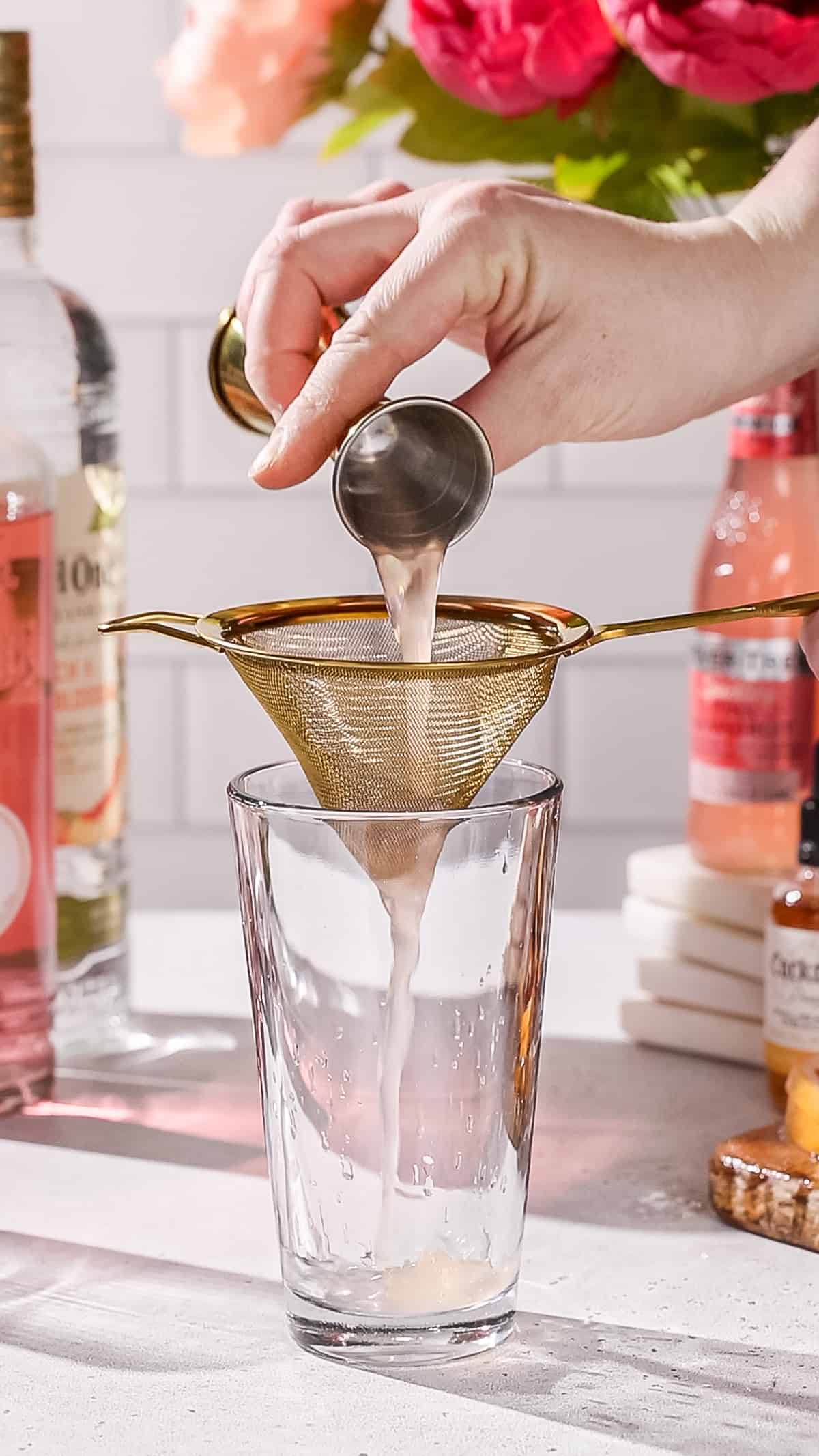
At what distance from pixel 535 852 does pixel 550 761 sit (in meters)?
1.14

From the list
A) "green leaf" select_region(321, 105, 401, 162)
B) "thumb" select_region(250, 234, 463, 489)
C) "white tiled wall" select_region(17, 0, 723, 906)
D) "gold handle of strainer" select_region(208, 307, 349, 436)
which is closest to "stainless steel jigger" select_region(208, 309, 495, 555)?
"thumb" select_region(250, 234, 463, 489)

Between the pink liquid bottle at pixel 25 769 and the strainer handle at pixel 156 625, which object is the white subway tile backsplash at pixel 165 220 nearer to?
the pink liquid bottle at pixel 25 769

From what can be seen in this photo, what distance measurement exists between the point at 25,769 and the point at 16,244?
0.24 metres

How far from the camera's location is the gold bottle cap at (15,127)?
80 centimetres

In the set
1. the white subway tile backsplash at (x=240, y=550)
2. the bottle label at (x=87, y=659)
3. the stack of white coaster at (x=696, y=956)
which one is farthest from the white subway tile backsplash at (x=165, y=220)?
the stack of white coaster at (x=696, y=956)

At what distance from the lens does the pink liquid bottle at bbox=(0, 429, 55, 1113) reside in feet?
2.64

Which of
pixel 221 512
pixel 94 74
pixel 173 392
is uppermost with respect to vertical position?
pixel 94 74

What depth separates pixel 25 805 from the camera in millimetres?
814

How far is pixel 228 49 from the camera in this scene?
0.86m

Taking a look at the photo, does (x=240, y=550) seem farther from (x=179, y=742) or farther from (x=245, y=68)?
(x=245, y=68)

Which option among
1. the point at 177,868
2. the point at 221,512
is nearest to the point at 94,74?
the point at 221,512

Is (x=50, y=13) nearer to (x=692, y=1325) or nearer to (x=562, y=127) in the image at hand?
(x=562, y=127)

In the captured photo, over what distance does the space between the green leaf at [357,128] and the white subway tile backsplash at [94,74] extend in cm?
73

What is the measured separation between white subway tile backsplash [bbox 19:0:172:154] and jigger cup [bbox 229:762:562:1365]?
46.4 inches
